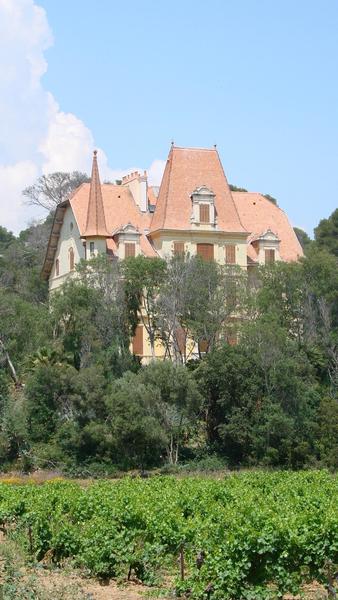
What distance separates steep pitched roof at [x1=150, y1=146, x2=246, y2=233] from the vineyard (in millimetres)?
38738

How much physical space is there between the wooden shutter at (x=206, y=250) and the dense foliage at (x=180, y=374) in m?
6.37

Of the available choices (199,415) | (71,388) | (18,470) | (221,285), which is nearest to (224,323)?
(221,285)

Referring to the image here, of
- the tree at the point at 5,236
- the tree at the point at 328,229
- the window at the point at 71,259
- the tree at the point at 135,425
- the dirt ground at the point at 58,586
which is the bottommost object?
the dirt ground at the point at 58,586

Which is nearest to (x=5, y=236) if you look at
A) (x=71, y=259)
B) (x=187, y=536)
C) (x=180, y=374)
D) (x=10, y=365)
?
(x=71, y=259)

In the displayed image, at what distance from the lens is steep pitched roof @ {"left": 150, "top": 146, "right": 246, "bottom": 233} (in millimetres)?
65000

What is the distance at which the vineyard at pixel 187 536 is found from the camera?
18.5 meters

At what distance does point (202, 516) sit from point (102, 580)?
256 cm

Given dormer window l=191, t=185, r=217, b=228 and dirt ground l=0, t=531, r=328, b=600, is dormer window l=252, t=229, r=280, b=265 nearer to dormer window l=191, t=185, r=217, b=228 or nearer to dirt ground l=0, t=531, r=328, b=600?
dormer window l=191, t=185, r=217, b=228

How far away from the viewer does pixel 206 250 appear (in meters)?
64.9

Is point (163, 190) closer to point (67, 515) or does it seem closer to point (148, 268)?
point (148, 268)

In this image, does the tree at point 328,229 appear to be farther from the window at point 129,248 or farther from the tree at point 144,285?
the tree at point 144,285

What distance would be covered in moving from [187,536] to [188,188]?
47144mm

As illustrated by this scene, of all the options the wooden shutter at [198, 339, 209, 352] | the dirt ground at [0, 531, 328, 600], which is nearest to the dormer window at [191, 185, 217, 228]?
the wooden shutter at [198, 339, 209, 352]

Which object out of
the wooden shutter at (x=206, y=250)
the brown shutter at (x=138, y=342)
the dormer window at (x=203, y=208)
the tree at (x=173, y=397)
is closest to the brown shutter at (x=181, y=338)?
the brown shutter at (x=138, y=342)
